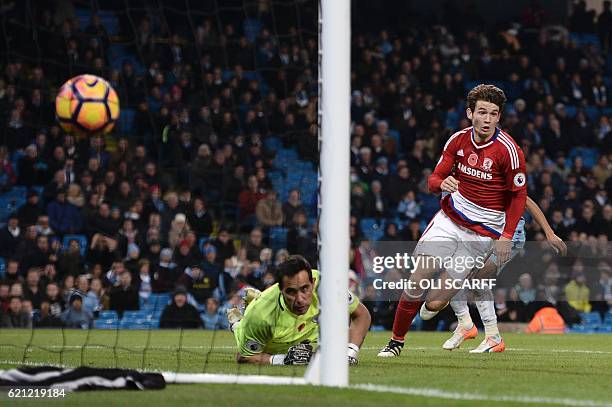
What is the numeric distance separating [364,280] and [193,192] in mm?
3798

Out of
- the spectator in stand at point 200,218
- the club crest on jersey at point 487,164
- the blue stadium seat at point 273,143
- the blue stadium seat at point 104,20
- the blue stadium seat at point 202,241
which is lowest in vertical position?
the blue stadium seat at point 202,241

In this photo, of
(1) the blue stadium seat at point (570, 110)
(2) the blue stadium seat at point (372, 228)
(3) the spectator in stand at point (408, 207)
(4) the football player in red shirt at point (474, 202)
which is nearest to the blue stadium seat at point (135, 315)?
(2) the blue stadium seat at point (372, 228)

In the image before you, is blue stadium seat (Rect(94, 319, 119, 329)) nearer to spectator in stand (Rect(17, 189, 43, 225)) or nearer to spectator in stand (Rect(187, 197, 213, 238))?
spectator in stand (Rect(17, 189, 43, 225))

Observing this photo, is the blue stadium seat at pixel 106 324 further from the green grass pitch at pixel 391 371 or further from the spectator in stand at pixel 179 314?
the green grass pitch at pixel 391 371

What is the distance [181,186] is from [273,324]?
6783 millimetres

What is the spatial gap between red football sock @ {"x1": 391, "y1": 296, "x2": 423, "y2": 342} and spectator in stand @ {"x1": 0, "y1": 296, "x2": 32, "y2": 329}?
22.3ft

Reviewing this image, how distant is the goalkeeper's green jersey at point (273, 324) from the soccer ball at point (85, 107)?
276 centimetres

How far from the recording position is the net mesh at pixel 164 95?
1406 centimetres

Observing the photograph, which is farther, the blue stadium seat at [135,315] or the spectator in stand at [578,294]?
the spectator in stand at [578,294]

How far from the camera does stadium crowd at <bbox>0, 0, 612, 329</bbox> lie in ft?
48.3

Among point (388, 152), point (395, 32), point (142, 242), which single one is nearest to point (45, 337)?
point (142, 242)

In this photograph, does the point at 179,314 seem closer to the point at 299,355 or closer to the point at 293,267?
the point at 299,355

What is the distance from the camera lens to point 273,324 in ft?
28.2

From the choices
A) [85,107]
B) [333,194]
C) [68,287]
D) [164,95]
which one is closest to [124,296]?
[68,287]
